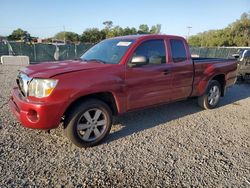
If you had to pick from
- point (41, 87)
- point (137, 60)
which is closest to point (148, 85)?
point (137, 60)

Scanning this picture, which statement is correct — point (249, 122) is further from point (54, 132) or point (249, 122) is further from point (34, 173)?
point (34, 173)

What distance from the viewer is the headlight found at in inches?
129

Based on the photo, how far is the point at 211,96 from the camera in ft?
20.1

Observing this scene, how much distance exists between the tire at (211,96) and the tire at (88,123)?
3.07 meters

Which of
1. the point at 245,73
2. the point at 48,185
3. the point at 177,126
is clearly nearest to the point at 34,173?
the point at 48,185

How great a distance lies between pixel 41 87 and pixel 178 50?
123 inches

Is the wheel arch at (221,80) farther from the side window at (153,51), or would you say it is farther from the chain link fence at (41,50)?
the chain link fence at (41,50)

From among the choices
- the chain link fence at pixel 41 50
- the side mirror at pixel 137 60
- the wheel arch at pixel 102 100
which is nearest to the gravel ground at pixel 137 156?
the wheel arch at pixel 102 100

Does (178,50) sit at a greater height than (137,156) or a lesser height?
greater

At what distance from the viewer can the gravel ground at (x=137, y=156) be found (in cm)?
300

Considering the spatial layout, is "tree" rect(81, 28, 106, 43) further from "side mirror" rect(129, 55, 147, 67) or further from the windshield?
"side mirror" rect(129, 55, 147, 67)

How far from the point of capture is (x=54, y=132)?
4.32 metres

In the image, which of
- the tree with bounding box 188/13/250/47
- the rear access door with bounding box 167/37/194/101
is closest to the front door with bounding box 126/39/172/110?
the rear access door with bounding box 167/37/194/101

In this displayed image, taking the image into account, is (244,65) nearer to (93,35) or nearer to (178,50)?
(178,50)
